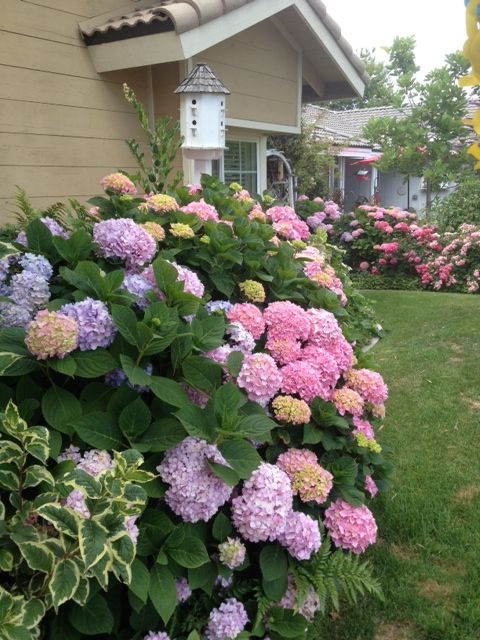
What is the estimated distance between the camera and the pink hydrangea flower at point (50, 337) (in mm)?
1345

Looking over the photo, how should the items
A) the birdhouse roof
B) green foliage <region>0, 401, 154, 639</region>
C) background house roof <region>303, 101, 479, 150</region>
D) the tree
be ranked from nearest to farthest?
green foliage <region>0, 401, 154, 639</region>
the birdhouse roof
the tree
background house roof <region>303, 101, 479, 150</region>

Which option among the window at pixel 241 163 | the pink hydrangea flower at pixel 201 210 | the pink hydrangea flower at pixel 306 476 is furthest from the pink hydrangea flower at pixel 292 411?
the window at pixel 241 163

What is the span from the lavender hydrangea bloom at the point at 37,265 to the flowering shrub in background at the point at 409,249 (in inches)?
330

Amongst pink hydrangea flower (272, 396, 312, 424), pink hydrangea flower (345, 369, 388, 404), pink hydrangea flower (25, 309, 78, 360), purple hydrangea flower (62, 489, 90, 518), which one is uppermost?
pink hydrangea flower (25, 309, 78, 360)

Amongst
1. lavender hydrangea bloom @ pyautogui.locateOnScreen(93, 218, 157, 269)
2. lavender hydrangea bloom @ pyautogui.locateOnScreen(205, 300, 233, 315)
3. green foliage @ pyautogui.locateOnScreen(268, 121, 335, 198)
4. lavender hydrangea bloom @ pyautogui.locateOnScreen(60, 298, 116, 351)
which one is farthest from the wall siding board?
green foliage @ pyautogui.locateOnScreen(268, 121, 335, 198)

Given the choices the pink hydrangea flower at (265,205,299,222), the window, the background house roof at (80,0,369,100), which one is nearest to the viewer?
the pink hydrangea flower at (265,205,299,222)

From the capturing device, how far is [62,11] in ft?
15.2

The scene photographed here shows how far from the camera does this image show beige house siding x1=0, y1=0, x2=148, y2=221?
4.34m

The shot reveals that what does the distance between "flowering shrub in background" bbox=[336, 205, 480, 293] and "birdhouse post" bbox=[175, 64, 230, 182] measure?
20.0 ft

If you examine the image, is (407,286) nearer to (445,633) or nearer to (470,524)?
(470,524)

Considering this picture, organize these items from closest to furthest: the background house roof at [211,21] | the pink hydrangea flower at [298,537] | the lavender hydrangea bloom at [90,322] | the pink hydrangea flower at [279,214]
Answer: the lavender hydrangea bloom at [90,322], the pink hydrangea flower at [298,537], the pink hydrangea flower at [279,214], the background house roof at [211,21]

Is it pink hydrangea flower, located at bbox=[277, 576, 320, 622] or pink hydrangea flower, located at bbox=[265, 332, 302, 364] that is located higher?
pink hydrangea flower, located at bbox=[265, 332, 302, 364]

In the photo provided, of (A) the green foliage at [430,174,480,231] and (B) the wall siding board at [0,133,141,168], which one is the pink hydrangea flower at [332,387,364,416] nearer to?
(B) the wall siding board at [0,133,141,168]

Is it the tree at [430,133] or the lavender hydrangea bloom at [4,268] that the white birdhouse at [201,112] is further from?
the tree at [430,133]
